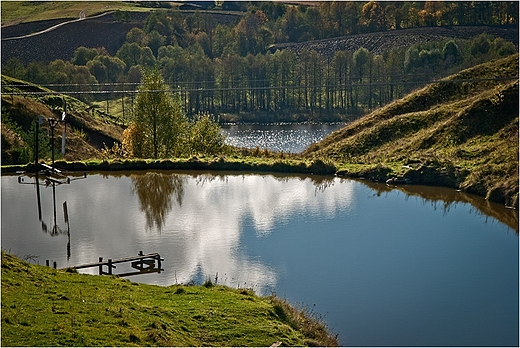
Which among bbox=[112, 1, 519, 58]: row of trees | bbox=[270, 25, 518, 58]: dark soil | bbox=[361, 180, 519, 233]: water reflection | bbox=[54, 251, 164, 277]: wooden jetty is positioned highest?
bbox=[112, 1, 519, 58]: row of trees

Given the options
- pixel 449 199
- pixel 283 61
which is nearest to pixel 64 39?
pixel 283 61

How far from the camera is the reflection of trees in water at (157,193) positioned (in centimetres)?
3200

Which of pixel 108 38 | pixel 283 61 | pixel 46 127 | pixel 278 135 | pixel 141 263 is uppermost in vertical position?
pixel 108 38

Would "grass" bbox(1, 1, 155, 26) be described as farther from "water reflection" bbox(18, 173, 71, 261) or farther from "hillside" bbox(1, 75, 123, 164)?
"water reflection" bbox(18, 173, 71, 261)

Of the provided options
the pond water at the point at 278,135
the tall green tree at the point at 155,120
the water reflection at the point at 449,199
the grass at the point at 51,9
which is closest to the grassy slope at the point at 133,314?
the water reflection at the point at 449,199

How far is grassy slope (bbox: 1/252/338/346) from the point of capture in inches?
640

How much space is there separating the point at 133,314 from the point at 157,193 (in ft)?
59.7

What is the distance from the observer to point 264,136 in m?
88.8

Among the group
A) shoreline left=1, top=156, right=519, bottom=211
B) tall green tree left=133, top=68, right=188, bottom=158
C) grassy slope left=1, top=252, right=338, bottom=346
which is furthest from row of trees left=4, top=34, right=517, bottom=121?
grassy slope left=1, top=252, right=338, bottom=346

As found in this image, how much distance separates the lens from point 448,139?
143 feet

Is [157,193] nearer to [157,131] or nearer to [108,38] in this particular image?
[157,131]

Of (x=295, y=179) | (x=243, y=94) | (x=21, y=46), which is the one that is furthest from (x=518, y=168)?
(x=21, y=46)

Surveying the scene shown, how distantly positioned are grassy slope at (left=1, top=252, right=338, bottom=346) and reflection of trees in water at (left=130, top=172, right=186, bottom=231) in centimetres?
924

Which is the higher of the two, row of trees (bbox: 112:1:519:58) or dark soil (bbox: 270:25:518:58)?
row of trees (bbox: 112:1:519:58)
